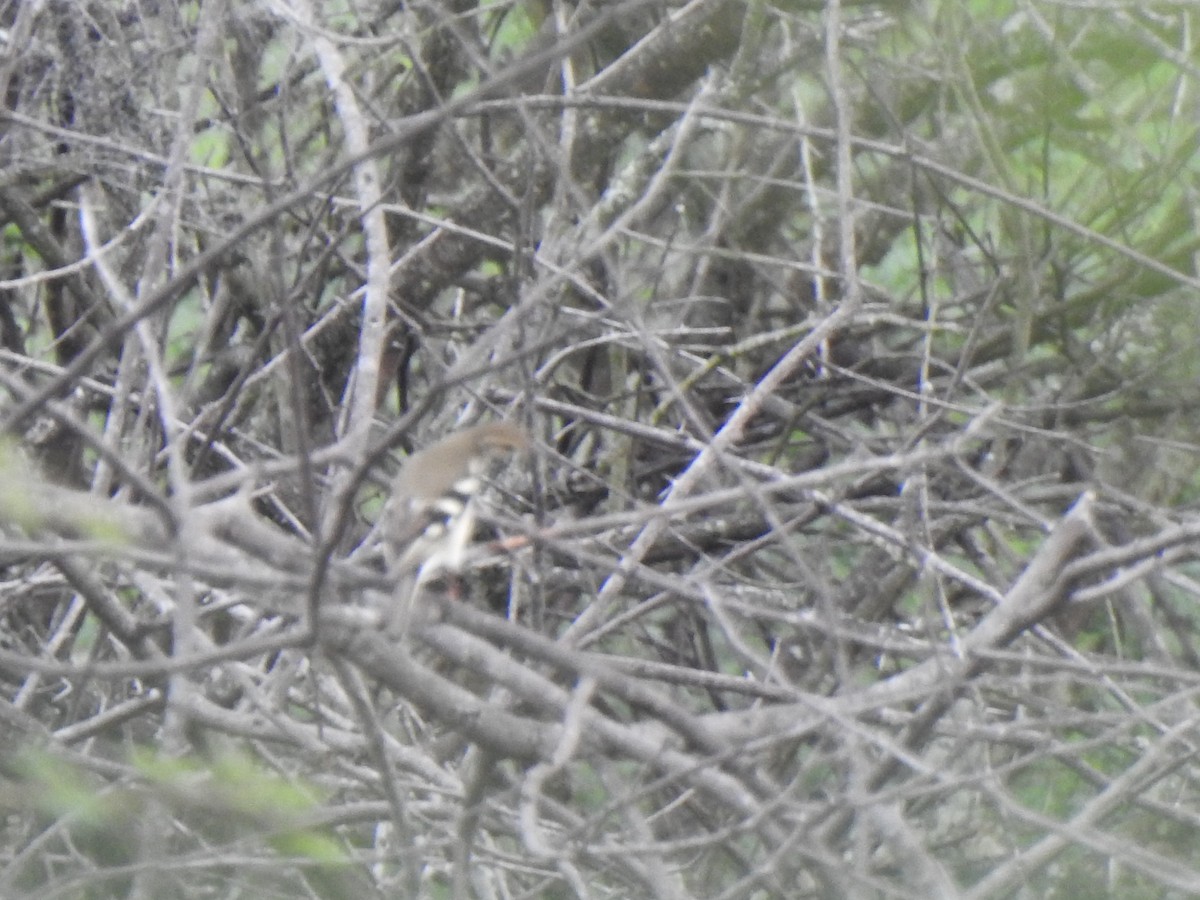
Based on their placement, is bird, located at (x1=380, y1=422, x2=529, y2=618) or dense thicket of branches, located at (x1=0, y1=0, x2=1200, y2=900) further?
dense thicket of branches, located at (x1=0, y1=0, x2=1200, y2=900)

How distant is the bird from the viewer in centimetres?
282

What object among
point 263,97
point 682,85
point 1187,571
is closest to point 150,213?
point 263,97

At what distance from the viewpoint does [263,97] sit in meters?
4.73

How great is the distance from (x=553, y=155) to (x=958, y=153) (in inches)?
83.4

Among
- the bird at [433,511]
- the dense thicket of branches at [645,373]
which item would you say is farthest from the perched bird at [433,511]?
the dense thicket of branches at [645,373]

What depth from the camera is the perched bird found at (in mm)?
2822

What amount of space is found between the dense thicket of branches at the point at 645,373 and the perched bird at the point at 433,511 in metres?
0.16

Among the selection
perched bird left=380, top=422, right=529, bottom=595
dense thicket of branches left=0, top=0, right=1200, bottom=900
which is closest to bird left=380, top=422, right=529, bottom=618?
perched bird left=380, top=422, right=529, bottom=595

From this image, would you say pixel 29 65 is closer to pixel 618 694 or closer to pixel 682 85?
pixel 682 85

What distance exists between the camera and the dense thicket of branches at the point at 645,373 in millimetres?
2996

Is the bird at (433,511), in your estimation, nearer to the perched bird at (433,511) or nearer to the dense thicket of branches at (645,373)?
the perched bird at (433,511)

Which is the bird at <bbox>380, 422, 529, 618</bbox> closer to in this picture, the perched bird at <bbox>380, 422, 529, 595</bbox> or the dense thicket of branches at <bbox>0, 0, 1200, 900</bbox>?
the perched bird at <bbox>380, 422, 529, 595</bbox>

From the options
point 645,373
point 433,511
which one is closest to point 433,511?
point 433,511

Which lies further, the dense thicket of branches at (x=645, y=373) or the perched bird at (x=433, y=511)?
the dense thicket of branches at (x=645, y=373)
